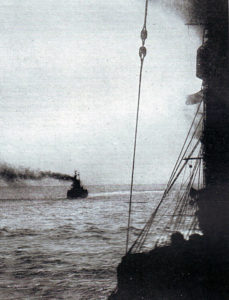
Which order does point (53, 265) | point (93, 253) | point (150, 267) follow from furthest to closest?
point (93, 253) < point (53, 265) < point (150, 267)

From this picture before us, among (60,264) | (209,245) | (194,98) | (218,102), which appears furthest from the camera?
(60,264)

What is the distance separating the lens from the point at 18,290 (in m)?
11.6

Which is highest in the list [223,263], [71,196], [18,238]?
[223,263]

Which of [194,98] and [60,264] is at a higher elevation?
[194,98]

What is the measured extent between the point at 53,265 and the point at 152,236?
1042 centimetres

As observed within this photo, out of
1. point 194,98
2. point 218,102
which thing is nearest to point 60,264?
point 194,98

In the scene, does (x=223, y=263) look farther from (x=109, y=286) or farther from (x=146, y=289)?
(x=109, y=286)

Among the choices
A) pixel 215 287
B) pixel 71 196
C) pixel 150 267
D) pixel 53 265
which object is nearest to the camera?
pixel 215 287

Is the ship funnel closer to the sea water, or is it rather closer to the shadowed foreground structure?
the shadowed foreground structure

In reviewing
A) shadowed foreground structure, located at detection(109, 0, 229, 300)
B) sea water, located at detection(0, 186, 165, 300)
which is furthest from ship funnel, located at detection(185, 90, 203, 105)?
sea water, located at detection(0, 186, 165, 300)

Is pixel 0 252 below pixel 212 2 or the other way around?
below

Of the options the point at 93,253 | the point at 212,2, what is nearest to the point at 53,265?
the point at 93,253

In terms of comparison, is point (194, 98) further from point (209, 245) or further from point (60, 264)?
point (60, 264)

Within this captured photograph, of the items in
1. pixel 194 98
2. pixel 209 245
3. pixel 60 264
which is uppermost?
pixel 194 98
